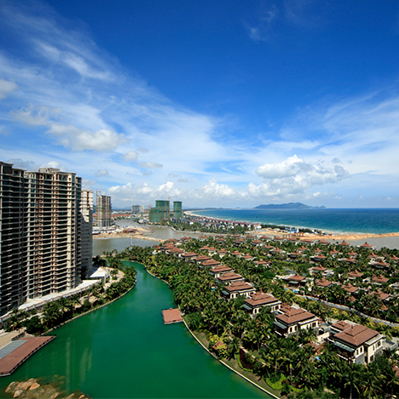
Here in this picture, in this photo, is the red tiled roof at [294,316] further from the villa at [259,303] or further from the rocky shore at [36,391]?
the rocky shore at [36,391]

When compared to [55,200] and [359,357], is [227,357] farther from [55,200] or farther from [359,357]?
[55,200]

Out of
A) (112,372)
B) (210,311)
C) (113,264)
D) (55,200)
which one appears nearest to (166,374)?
(112,372)

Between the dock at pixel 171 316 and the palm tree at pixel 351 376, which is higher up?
the palm tree at pixel 351 376

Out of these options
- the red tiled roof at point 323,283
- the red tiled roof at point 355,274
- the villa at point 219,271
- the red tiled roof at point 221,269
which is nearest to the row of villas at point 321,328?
the villa at point 219,271

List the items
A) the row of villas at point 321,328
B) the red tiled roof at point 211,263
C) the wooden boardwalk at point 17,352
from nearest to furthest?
the row of villas at point 321,328
the wooden boardwalk at point 17,352
the red tiled roof at point 211,263

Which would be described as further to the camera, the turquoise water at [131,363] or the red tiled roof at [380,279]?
the red tiled roof at [380,279]

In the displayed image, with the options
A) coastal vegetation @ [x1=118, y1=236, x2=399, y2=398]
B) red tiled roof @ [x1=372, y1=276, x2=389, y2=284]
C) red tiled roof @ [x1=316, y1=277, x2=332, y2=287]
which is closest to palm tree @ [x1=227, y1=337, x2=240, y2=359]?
coastal vegetation @ [x1=118, y1=236, x2=399, y2=398]
